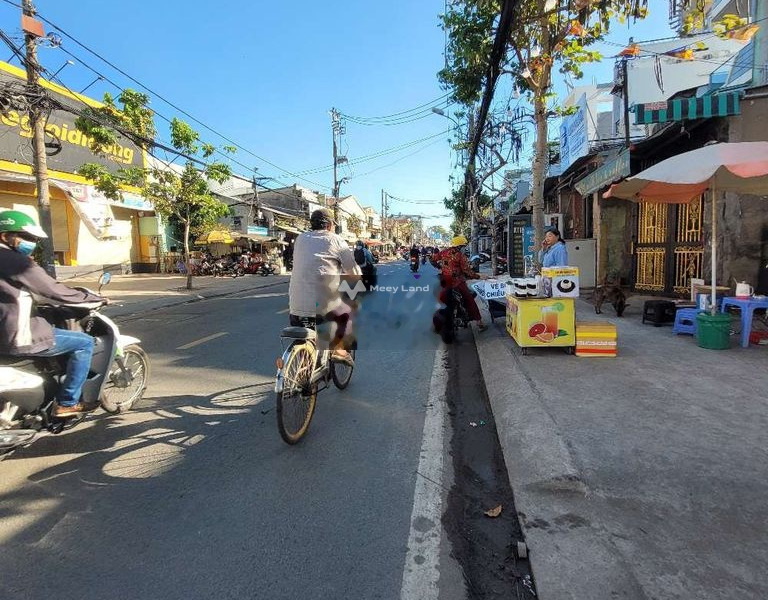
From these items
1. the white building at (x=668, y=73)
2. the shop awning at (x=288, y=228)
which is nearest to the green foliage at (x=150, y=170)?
the white building at (x=668, y=73)

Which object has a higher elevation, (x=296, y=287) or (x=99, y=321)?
(x=296, y=287)

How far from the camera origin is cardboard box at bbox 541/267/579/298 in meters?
6.07

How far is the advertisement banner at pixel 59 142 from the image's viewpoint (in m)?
17.5

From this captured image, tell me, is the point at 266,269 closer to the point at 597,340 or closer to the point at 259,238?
the point at 259,238

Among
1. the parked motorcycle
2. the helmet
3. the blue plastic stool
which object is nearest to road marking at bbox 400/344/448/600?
the helmet

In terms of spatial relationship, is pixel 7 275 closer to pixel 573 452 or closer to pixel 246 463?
pixel 246 463

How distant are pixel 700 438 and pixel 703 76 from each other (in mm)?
22552

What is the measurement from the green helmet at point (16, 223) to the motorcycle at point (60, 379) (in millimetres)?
610

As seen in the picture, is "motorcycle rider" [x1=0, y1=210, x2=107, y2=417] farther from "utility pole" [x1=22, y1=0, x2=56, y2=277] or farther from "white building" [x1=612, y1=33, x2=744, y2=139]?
"white building" [x1=612, y1=33, x2=744, y2=139]

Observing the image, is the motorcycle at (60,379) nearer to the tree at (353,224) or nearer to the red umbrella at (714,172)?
the red umbrella at (714,172)

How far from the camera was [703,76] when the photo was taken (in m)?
20.2

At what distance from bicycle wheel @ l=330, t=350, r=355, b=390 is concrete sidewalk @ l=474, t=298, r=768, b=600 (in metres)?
1.56

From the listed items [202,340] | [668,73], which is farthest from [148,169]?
[668,73]

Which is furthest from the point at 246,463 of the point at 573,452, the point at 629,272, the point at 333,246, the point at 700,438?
the point at 629,272
